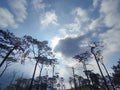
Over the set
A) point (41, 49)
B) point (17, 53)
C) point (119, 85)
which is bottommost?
point (119, 85)

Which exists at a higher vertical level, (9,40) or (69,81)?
(69,81)

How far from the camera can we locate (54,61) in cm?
3981

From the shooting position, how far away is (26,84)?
59.7 meters

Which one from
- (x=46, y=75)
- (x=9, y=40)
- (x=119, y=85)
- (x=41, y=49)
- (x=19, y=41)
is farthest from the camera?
(x=46, y=75)

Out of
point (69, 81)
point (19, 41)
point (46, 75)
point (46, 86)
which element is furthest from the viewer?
point (69, 81)

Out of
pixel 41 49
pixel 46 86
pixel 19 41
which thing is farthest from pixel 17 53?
pixel 46 86

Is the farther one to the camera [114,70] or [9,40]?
[114,70]

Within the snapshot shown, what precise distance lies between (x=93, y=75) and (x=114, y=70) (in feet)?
46.5

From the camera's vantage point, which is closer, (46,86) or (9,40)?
(9,40)

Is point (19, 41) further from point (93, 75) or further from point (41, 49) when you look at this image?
point (93, 75)

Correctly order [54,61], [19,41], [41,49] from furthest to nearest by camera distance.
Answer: [54,61] < [41,49] < [19,41]

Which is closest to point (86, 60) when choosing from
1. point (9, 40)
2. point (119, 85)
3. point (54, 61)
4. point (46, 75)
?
point (54, 61)

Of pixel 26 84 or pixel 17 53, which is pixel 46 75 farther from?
pixel 17 53

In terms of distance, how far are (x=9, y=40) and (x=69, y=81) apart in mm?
60388
